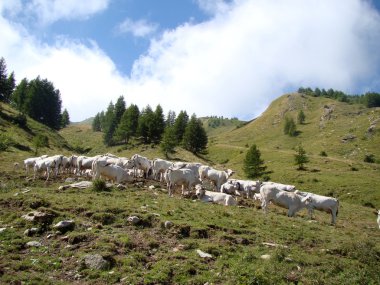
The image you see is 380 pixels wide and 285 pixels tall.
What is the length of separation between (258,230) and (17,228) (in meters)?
11.8

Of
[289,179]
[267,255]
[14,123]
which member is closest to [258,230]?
[267,255]

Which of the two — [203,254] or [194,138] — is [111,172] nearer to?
[203,254]

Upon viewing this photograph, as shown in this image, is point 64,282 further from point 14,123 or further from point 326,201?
point 14,123

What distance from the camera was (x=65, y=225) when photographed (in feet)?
52.7

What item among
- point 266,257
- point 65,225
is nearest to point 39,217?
point 65,225

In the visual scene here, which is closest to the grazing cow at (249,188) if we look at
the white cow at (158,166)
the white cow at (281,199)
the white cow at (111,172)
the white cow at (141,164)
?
the white cow at (158,166)

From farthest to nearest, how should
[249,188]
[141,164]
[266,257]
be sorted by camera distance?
[249,188] → [141,164] → [266,257]

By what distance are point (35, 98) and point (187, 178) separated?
9267 cm

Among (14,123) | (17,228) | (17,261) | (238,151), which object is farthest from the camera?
(238,151)

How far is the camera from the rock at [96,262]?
12845 millimetres

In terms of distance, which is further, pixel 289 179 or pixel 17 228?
pixel 289 179

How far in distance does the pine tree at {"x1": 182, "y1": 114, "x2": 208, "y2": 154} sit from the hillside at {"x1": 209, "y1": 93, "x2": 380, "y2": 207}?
1128 cm

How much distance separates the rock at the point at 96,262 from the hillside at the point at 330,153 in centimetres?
5674

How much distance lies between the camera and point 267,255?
1484cm
